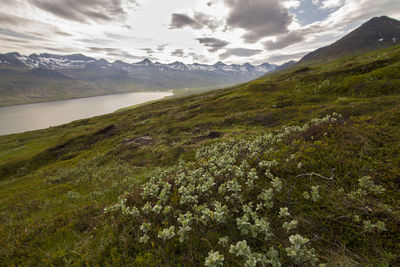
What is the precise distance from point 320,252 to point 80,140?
48.5 metres

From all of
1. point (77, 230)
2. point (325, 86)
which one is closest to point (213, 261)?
point (77, 230)

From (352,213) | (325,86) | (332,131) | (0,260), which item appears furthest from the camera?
(325,86)

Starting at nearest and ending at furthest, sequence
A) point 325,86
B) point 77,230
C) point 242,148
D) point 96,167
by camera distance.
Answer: point 77,230 < point 242,148 < point 96,167 < point 325,86

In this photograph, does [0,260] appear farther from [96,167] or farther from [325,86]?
[325,86]

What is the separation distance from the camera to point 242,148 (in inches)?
389

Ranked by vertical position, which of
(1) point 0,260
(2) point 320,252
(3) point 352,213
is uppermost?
(3) point 352,213

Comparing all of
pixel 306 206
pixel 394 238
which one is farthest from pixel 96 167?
pixel 394 238

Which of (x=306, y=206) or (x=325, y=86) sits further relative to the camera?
(x=325, y=86)

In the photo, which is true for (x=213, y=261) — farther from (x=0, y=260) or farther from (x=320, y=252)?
(x=0, y=260)

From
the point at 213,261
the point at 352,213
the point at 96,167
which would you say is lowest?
the point at 96,167

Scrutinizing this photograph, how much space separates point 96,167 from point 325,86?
118 ft

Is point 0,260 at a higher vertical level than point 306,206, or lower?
lower

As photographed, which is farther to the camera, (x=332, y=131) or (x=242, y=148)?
(x=242, y=148)

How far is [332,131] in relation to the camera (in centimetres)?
904
